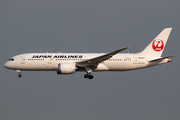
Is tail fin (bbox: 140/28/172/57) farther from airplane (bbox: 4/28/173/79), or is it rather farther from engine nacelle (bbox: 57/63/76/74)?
engine nacelle (bbox: 57/63/76/74)

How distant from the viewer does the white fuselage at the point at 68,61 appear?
52.5m

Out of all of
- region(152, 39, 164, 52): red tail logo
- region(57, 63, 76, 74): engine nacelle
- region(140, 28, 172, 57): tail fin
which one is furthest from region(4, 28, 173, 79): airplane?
region(152, 39, 164, 52): red tail logo

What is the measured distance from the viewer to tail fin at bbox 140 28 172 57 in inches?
2226

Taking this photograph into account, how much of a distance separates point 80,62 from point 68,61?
2.29 meters

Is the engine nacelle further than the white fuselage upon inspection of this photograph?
No

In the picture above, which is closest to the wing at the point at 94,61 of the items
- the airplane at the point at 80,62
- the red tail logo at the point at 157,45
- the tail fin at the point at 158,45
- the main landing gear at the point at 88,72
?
the airplane at the point at 80,62

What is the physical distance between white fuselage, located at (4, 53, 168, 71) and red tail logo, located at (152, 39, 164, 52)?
2.45 meters

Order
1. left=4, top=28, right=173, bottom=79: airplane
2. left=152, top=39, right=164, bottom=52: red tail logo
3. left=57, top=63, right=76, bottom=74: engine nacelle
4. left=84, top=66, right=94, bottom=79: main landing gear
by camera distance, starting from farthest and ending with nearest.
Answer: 1. left=152, top=39, right=164, bottom=52: red tail logo
2. left=84, top=66, right=94, bottom=79: main landing gear
3. left=4, top=28, right=173, bottom=79: airplane
4. left=57, top=63, right=76, bottom=74: engine nacelle

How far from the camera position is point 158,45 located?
2245 inches

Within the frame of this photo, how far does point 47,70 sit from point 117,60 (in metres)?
10.7

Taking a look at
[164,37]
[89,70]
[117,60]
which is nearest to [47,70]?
[89,70]

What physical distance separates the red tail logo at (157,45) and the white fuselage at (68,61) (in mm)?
2455

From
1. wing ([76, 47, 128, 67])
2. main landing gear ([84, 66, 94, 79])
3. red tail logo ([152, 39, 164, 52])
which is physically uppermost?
red tail logo ([152, 39, 164, 52])

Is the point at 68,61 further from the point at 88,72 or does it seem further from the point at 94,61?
the point at 94,61
